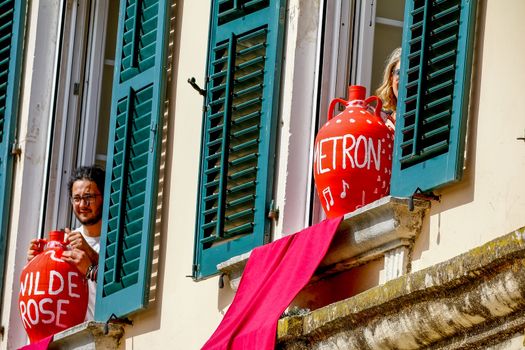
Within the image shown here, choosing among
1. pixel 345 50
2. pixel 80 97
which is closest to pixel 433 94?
pixel 345 50

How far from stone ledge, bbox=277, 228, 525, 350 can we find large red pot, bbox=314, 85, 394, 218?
1.85 feet

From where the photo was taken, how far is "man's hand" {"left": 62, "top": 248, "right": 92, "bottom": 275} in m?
11.8

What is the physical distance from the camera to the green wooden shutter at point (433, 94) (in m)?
8.69

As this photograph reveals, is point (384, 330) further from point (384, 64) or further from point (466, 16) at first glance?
point (384, 64)

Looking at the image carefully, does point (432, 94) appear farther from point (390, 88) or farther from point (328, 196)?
point (390, 88)

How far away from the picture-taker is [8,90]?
12.8 metres

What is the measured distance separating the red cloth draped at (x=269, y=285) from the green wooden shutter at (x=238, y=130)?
389 millimetres

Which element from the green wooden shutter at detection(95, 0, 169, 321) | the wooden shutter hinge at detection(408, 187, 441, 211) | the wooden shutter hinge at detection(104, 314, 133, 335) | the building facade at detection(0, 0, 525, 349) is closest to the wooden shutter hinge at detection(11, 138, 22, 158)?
the building facade at detection(0, 0, 525, 349)

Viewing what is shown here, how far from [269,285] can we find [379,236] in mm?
632

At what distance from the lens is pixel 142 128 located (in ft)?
37.0

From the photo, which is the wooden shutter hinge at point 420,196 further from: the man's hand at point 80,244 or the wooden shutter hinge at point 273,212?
the man's hand at point 80,244

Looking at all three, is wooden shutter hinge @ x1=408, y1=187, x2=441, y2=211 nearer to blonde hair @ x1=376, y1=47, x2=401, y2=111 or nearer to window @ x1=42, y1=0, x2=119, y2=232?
blonde hair @ x1=376, y1=47, x2=401, y2=111

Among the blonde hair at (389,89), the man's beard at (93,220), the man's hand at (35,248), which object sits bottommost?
the blonde hair at (389,89)

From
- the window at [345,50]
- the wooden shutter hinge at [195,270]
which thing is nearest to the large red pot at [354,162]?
the window at [345,50]
